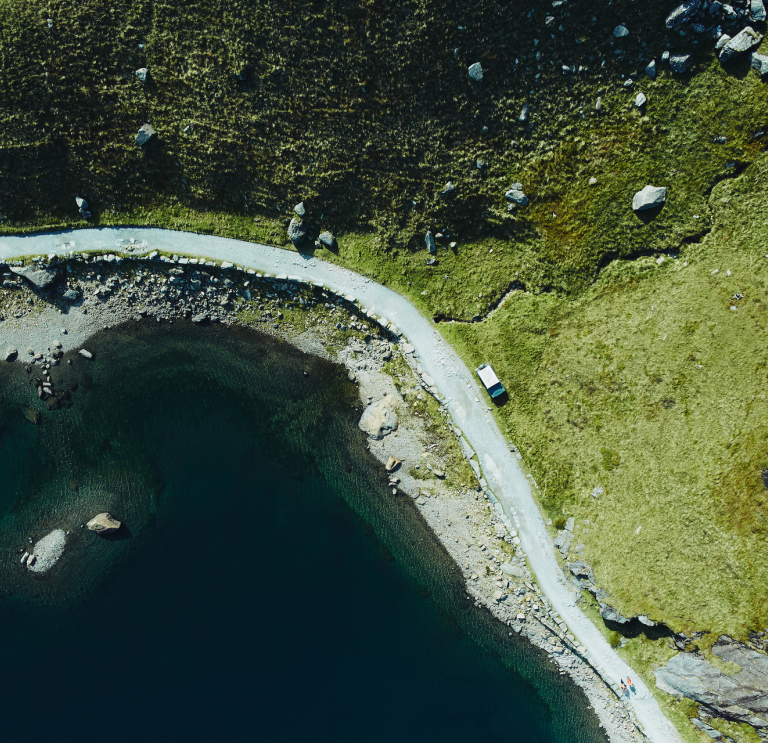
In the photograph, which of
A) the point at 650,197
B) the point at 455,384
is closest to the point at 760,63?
the point at 650,197

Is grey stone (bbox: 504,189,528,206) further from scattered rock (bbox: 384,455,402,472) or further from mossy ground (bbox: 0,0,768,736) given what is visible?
scattered rock (bbox: 384,455,402,472)

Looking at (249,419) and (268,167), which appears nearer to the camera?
(268,167)

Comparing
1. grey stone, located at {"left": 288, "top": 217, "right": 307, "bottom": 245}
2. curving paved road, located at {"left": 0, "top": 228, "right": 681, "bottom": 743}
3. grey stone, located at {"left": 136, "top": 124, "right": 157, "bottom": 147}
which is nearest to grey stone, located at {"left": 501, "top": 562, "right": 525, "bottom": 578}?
curving paved road, located at {"left": 0, "top": 228, "right": 681, "bottom": 743}

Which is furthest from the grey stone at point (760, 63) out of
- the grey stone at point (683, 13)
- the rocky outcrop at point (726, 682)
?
the rocky outcrop at point (726, 682)

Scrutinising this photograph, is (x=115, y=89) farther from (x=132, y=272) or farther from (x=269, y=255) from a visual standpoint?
(x=269, y=255)

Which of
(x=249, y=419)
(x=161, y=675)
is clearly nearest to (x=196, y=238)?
(x=249, y=419)

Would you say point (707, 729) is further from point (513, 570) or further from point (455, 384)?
point (455, 384)

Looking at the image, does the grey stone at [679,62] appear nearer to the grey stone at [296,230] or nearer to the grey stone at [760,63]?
the grey stone at [760,63]
